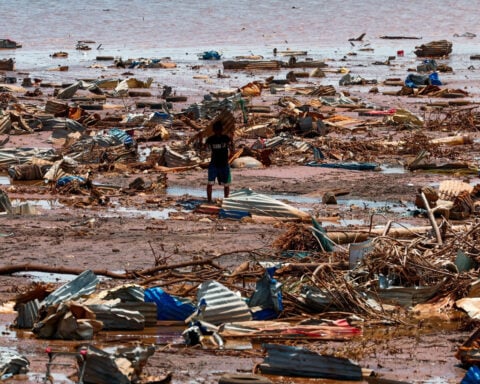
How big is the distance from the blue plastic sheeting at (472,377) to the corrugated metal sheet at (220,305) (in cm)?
207

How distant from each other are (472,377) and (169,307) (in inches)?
105

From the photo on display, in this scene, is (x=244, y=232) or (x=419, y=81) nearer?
(x=244, y=232)

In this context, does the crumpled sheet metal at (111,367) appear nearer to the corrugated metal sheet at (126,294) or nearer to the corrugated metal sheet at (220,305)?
the corrugated metal sheet at (220,305)

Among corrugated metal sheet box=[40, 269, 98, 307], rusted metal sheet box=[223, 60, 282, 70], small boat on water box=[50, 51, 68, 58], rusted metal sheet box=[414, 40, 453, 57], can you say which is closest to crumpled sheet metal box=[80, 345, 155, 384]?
corrugated metal sheet box=[40, 269, 98, 307]

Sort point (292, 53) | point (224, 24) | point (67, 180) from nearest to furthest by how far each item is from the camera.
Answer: point (67, 180) < point (292, 53) < point (224, 24)

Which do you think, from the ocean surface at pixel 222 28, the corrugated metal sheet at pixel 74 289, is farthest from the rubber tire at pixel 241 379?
the ocean surface at pixel 222 28

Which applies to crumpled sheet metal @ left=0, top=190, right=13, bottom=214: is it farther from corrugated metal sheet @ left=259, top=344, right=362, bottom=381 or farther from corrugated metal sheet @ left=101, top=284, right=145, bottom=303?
corrugated metal sheet @ left=259, top=344, right=362, bottom=381

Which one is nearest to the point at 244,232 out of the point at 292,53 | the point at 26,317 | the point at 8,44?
the point at 26,317

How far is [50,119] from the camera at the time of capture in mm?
22422

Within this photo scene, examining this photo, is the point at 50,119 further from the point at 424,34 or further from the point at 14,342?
the point at 424,34

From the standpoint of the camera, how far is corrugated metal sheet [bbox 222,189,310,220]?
13852mm

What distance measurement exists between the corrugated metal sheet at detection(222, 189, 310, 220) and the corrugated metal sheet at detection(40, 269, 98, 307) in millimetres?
4396

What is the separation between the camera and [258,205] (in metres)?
14.0

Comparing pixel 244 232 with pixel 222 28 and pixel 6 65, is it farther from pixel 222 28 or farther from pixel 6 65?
pixel 222 28
